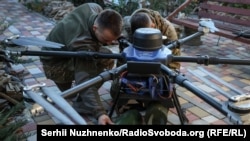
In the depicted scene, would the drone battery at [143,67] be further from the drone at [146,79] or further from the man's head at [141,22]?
the man's head at [141,22]

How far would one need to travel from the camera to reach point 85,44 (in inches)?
82.6

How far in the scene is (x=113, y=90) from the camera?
→ 8.87 ft

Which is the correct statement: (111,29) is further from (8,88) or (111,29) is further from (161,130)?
(8,88)

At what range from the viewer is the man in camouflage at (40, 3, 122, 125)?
6.07ft

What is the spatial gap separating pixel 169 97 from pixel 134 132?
0.65 metres

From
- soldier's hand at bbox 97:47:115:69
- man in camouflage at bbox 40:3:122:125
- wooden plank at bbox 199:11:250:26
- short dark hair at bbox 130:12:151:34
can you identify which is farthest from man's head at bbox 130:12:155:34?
wooden plank at bbox 199:11:250:26

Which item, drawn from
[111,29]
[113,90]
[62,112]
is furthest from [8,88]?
[62,112]

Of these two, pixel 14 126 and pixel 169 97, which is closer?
pixel 169 97

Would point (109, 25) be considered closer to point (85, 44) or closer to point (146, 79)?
point (85, 44)

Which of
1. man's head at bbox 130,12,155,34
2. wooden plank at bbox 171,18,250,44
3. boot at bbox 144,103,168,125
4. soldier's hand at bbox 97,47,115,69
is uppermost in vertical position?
man's head at bbox 130,12,155,34

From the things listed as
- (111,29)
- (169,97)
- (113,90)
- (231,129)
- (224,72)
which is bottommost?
(224,72)

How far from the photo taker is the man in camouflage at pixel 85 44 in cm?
185

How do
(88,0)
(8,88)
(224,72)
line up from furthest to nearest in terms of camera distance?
(88,0)
(224,72)
(8,88)

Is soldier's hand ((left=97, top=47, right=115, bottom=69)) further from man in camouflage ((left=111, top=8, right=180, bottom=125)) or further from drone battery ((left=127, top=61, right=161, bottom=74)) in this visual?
drone battery ((left=127, top=61, right=161, bottom=74))
